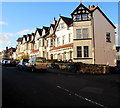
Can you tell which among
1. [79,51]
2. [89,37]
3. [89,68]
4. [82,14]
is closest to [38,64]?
[89,68]

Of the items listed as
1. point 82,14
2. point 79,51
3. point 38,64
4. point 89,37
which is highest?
point 82,14

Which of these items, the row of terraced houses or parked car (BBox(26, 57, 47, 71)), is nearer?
parked car (BBox(26, 57, 47, 71))

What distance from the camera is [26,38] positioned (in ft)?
204

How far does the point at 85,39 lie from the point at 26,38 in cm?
3925

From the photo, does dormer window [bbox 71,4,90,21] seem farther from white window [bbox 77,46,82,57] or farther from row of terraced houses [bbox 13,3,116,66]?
white window [bbox 77,46,82,57]

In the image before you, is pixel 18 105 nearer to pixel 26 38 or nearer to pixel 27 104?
pixel 27 104

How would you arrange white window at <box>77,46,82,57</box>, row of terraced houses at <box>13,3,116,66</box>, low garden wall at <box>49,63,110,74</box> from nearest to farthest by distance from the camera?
low garden wall at <box>49,63,110,74</box> → row of terraced houses at <box>13,3,116,66</box> → white window at <box>77,46,82,57</box>

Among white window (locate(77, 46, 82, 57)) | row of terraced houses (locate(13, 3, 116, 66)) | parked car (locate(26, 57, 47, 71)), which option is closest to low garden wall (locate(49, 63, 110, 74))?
parked car (locate(26, 57, 47, 71))

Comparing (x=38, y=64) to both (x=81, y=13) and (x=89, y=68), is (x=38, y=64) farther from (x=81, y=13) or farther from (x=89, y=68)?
(x=81, y=13)

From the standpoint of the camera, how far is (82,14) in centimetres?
2850

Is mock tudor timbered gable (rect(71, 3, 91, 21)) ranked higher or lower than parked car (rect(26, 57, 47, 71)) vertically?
higher

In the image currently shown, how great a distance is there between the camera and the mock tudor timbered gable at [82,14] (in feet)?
93.1

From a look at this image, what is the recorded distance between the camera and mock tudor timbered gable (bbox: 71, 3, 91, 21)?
28375 mm

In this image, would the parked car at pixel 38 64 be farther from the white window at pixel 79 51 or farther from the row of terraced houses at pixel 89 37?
the white window at pixel 79 51
